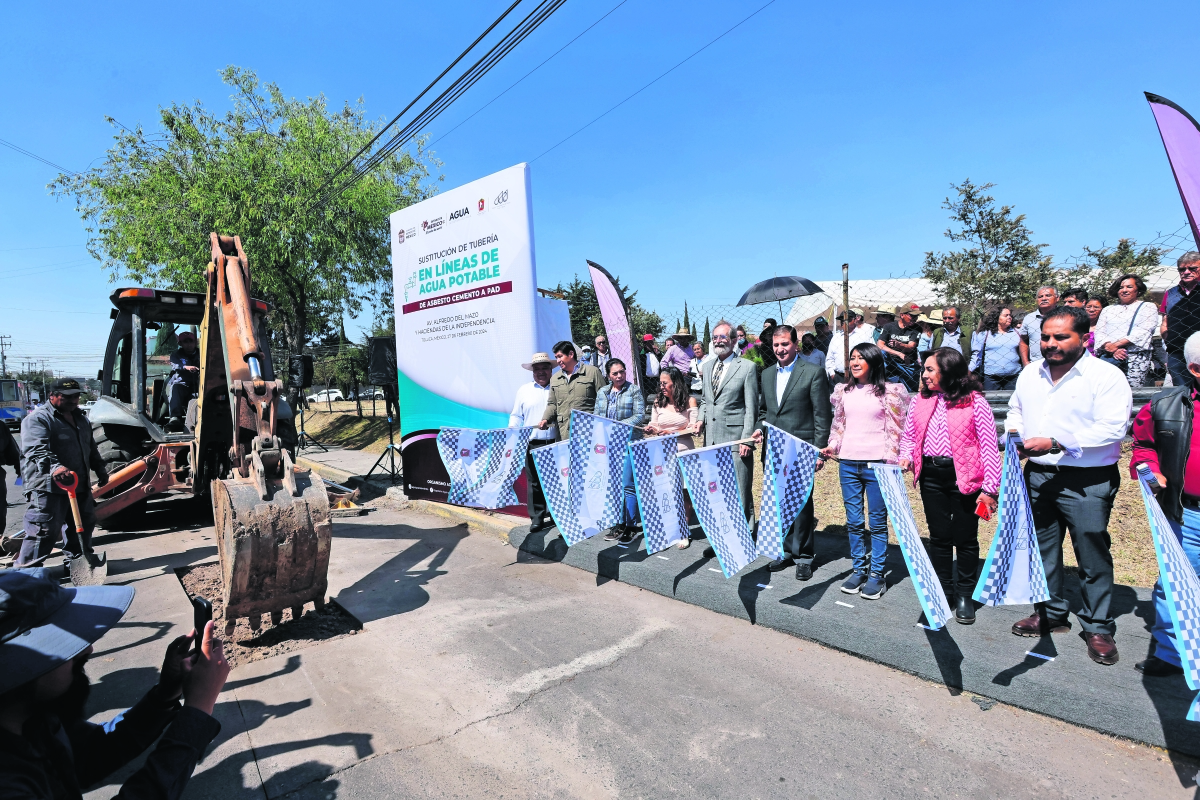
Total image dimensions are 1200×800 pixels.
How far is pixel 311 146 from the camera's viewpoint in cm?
1697

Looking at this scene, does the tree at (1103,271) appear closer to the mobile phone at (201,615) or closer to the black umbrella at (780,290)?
the black umbrella at (780,290)

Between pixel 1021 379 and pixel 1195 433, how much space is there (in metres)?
0.83

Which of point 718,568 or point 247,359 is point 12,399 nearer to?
point 247,359

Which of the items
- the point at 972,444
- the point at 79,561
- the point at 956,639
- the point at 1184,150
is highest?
the point at 1184,150

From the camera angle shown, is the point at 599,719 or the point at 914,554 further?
the point at 914,554

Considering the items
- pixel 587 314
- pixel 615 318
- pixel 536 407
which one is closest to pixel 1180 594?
pixel 536 407

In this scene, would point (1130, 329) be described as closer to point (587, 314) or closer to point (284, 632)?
point (284, 632)

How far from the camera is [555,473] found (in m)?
5.95

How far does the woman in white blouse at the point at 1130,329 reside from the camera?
247 inches

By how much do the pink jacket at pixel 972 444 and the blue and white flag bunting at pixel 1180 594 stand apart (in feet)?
3.26

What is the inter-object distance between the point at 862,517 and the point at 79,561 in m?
7.05

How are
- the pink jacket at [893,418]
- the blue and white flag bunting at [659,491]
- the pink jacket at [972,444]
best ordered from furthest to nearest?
the blue and white flag bunting at [659,491] < the pink jacket at [893,418] < the pink jacket at [972,444]

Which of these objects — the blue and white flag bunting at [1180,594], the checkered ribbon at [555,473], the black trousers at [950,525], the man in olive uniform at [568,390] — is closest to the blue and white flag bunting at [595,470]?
the checkered ribbon at [555,473]

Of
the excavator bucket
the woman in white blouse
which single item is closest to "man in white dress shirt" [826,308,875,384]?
the woman in white blouse
